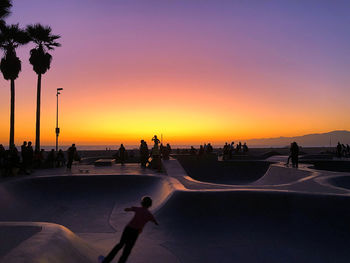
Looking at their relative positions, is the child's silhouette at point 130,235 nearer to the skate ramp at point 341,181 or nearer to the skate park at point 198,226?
the skate park at point 198,226

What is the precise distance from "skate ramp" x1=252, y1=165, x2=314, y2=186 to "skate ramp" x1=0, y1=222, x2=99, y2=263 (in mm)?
11266

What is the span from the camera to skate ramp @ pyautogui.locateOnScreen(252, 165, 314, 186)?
14.2 meters

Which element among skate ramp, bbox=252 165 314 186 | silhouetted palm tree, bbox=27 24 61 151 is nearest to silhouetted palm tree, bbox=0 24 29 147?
silhouetted palm tree, bbox=27 24 61 151

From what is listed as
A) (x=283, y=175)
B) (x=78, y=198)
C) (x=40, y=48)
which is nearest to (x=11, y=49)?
(x=40, y=48)

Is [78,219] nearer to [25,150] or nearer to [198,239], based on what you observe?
[198,239]

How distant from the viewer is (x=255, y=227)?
7672mm

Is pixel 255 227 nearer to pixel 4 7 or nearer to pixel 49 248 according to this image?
pixel 49 248

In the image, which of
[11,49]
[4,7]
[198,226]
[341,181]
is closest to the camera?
[198,226]

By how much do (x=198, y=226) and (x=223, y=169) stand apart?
52.9 ft

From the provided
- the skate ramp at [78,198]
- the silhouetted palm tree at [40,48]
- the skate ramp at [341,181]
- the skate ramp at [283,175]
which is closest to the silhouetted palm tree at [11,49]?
the silhouetted palm tree at [40,48]

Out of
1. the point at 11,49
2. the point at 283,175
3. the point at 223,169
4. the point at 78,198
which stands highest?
the point at 11,49

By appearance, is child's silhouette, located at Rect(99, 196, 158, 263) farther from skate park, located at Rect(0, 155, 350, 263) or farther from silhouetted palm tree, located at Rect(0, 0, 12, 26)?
silhouetted palm tree, located at Rect(0, 0, 12, 26)

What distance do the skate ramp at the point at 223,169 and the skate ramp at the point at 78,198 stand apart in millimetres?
9877

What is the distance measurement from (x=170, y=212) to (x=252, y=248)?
2.73 metres
